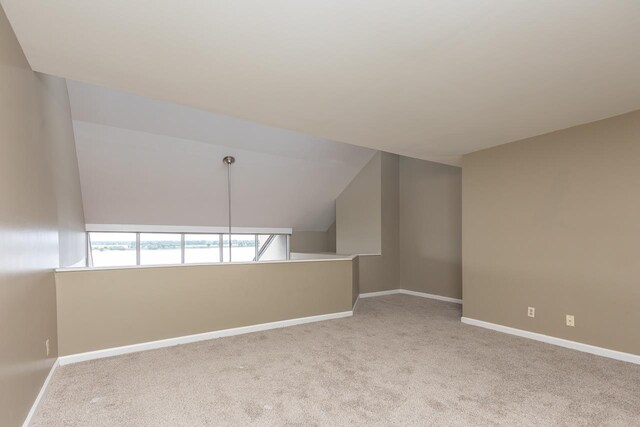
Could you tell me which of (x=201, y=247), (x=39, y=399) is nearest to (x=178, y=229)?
(x=201, y=247)

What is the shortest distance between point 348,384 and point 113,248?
206 inches

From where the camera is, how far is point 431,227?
6.05 meters

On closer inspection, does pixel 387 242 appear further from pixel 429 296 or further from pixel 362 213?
pixel 429 296

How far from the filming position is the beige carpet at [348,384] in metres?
2.20

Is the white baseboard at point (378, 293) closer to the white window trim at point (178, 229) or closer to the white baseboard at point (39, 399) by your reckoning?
the white window trim at point (178, 229)

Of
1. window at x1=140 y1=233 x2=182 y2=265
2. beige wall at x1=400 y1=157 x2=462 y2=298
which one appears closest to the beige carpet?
beige wall at x1=400 y1=157 x2=462 y2=298

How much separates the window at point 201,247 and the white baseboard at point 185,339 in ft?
10.2

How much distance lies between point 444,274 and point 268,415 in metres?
4.35

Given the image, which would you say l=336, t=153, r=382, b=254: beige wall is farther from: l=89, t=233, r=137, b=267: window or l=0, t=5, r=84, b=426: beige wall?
l=0, t=5, r=84, b=426: beige wall

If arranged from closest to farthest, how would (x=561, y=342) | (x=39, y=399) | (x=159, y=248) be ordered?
1. (x=39, y=399)
2. (x=561, y=342)
3. (x=159, y=248)

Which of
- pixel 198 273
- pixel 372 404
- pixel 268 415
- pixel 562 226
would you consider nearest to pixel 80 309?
pixel 198 273

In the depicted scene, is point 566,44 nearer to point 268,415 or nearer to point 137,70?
point 137,70

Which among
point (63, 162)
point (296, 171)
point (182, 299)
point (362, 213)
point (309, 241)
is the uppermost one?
point (296, 171)

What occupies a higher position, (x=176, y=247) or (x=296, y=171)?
(x=296, y=171)
